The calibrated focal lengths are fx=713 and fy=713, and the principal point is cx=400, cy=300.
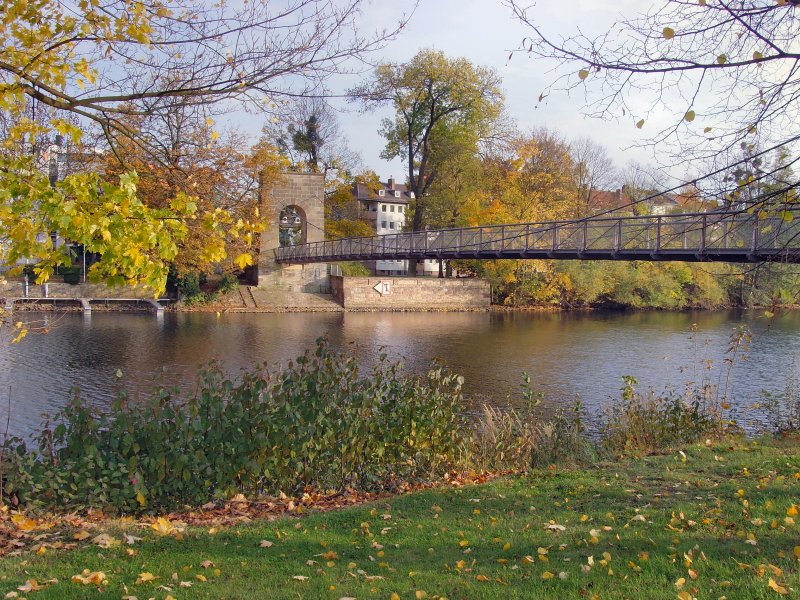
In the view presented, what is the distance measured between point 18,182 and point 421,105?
32.9 meters

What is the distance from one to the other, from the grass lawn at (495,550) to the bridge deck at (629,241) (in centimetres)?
182

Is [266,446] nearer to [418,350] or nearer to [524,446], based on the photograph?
[524,446]

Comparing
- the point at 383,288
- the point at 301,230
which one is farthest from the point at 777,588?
the point at 301,230

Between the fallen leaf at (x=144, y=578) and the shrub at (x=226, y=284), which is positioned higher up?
the shrub at (x=226, y=284)

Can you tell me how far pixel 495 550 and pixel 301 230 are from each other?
36121mm

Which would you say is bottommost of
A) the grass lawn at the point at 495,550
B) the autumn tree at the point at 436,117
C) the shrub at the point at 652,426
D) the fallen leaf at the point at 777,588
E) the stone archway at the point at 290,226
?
the shrub at the point at 652,426

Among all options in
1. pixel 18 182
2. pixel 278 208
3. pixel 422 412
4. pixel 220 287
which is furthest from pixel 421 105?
pixel 18 182

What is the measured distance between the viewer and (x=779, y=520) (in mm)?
4352

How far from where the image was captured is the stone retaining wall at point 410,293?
114ft

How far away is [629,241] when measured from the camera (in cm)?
A: 1173

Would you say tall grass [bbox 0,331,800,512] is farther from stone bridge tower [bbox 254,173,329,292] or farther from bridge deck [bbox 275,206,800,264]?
stone bridge tower [bbox 254,173,329,292]

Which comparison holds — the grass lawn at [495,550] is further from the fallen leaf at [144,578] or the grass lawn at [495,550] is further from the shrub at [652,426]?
the shrub at [652,426]

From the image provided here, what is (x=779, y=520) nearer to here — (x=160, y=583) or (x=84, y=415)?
(x=160, y=583)

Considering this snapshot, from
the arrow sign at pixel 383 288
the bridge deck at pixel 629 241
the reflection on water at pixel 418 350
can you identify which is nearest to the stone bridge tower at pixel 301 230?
the arrow sign at pixel 383 288
